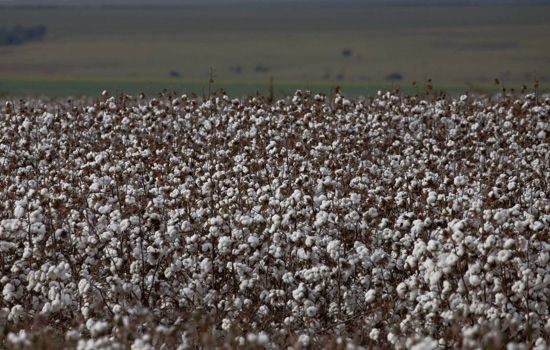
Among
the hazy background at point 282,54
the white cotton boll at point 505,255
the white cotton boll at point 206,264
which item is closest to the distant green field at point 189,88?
the white cotton boll at point 206,264

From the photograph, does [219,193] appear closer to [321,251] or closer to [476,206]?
[321,251]

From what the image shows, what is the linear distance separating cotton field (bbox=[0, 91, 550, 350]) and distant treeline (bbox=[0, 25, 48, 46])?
170 meters

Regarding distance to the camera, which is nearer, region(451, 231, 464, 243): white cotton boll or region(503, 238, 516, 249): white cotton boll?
region(503, 238, 516, 249): white cotton boll

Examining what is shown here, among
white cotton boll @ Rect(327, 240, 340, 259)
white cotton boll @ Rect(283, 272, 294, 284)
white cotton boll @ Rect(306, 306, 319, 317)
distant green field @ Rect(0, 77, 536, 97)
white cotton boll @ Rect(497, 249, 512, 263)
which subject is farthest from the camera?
distant green field @ Rect(0, 77, 536, 97)

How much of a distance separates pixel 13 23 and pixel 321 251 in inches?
8110

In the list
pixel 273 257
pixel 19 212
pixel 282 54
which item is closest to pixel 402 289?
pixel 273 257

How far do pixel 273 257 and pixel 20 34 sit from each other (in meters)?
185

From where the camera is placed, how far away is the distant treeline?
564 ft

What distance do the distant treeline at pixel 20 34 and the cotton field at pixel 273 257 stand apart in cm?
17036

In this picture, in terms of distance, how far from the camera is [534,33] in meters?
172

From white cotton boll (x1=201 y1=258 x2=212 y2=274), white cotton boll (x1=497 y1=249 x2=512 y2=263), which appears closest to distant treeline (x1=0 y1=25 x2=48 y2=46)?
white cotton boll (x1=201 y1=258 x2=212 y2=274)

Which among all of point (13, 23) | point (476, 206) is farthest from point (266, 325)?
point (13, 23)

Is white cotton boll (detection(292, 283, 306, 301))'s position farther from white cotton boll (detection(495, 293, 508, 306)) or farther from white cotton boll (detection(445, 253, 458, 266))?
white cotton boll (detection(495, 293, 508, 306))

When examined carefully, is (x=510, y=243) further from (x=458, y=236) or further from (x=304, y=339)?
(x=304, y=339)
